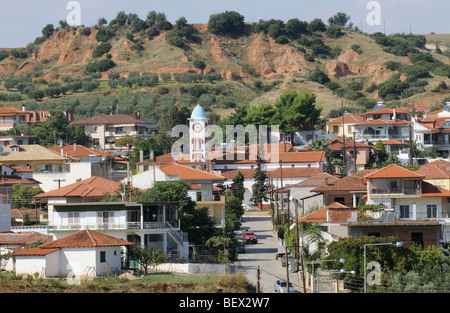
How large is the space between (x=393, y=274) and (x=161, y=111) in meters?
104

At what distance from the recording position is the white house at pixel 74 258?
161 feet

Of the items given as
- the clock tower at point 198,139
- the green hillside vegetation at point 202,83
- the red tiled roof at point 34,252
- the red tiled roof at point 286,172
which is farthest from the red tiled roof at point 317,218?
the green hillside vegetation at point 202,83

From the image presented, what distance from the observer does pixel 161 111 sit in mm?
149750

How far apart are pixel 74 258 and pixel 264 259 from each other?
13.5 meters

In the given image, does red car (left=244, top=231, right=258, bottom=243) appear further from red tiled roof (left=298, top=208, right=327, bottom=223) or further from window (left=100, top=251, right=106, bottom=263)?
window (left=100, top=251, right=106, bottom=263)

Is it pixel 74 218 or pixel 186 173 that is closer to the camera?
pixel 74 218

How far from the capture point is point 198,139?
103688 millimetres

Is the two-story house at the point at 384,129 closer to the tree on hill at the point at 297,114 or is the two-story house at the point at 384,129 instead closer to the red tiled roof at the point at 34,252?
the tree on hill at the point at 297,114

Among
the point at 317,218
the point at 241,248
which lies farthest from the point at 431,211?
the point at 241,248

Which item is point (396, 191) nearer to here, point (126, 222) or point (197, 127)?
point (126, 222)

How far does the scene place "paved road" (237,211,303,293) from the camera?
50188 mm
